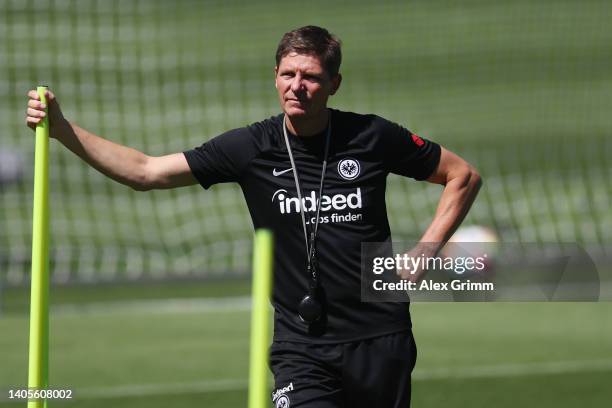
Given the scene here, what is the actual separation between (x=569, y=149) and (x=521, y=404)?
1271 centimetres

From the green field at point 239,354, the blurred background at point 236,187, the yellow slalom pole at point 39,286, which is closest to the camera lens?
the yellow slalom pole at point 39,286

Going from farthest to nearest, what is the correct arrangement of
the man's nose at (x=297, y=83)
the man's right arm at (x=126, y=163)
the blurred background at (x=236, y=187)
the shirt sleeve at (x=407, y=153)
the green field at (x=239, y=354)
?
the blurred background at (x=236, y=187), the green field at (x=239, y=354), the shirt sleeve at (x=407, y=153), the man's right arm at (x=126, y=163), the man's nose at (x=297, y=83)

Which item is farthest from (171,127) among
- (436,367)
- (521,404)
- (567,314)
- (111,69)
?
(521,404)

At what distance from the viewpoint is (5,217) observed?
16812 mm

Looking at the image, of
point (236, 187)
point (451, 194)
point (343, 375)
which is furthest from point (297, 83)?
point (236, 187)

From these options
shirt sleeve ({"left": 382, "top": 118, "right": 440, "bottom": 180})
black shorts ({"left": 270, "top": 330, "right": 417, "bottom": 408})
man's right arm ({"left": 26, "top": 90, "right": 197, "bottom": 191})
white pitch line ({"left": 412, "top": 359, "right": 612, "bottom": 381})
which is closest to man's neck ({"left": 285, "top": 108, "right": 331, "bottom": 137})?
shirt sleeve ({"left": 382, "top": 118, "right": 440, "bottom": 180})

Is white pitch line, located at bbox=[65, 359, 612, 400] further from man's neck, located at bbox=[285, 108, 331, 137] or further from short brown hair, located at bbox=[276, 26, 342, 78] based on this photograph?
short brown hair, located at bbox=[276, 26, 342, 78]

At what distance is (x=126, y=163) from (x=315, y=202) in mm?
871

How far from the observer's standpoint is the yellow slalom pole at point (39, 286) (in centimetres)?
454

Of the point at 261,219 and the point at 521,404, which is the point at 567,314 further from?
the point at 261,219

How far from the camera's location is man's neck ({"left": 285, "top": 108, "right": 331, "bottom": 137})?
5848 millimetres

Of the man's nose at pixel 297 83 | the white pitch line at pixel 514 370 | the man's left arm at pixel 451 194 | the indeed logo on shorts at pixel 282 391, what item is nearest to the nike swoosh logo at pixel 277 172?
the man's nose at pixel 297 83

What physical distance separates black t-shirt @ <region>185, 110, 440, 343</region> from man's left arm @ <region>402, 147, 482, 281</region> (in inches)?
7.4

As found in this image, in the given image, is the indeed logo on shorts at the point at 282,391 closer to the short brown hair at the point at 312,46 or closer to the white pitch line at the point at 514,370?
the short brown hair at the point at 312,46
